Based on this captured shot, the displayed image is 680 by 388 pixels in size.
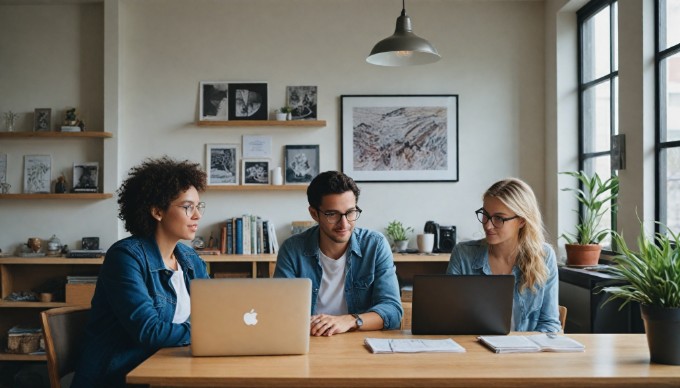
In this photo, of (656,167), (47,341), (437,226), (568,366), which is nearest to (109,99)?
(437,226)

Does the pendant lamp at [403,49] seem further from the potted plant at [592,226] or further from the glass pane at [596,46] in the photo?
the glass pane at [596,46]

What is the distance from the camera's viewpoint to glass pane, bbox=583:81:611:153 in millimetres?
4457

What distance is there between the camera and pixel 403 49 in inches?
125

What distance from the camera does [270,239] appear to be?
489 cm

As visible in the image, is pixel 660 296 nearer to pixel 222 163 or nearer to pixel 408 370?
pixel 408 370

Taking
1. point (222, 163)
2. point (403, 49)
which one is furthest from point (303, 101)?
point (403, 49)

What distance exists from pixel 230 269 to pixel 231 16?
6.45ft

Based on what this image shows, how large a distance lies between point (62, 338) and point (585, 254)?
308 centimetres

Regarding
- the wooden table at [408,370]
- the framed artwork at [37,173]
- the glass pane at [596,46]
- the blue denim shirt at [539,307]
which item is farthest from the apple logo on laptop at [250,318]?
the framed artwork at [37,173]

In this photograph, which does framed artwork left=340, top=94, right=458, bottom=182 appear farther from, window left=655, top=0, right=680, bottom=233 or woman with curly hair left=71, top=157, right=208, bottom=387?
woman with curly hair left=71, top=157, right=208, bottom=387

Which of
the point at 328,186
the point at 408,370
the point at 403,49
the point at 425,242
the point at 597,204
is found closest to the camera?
the point at 408,370

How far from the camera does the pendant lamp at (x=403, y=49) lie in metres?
3.18

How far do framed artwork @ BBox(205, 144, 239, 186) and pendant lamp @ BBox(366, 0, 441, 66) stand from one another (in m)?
1.93

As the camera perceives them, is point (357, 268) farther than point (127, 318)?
Yes
